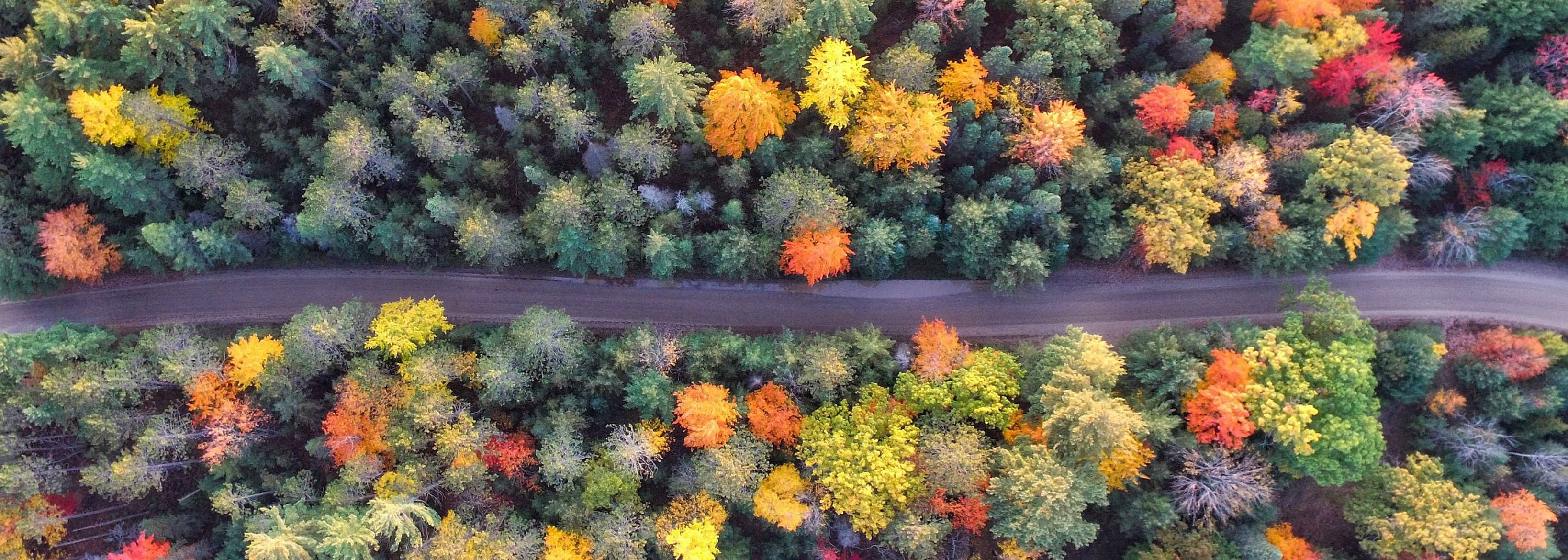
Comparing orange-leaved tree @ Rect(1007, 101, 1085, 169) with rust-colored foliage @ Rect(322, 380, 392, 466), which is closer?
orange-leaved tree @ Rect(1007, 101, 1085, 169)

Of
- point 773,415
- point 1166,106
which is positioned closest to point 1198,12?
point 1166,106

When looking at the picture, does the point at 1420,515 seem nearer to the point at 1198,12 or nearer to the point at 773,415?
the point at 1198,12

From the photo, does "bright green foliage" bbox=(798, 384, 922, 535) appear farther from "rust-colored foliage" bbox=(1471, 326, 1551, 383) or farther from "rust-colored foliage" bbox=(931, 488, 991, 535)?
"rust-colored foliage" bbox=(1471, 326, 1551, 383)

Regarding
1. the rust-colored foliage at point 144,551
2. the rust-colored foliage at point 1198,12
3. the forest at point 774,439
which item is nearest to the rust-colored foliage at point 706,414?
the forest at point 774,439

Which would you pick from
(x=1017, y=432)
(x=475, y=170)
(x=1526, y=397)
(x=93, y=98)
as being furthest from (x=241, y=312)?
(x=1526, y=397)

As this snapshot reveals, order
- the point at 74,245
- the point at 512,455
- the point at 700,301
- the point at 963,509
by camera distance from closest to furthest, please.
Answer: the point at 963,509 < the point at 512,455 < the point at 74,245 < the point at 700,301

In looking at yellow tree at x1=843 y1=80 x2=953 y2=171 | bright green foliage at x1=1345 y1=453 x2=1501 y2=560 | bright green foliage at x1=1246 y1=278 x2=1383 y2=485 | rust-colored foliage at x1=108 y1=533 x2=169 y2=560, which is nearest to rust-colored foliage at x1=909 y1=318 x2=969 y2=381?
yellow tree at x1=843 y1=80 x2=953 y2=171
